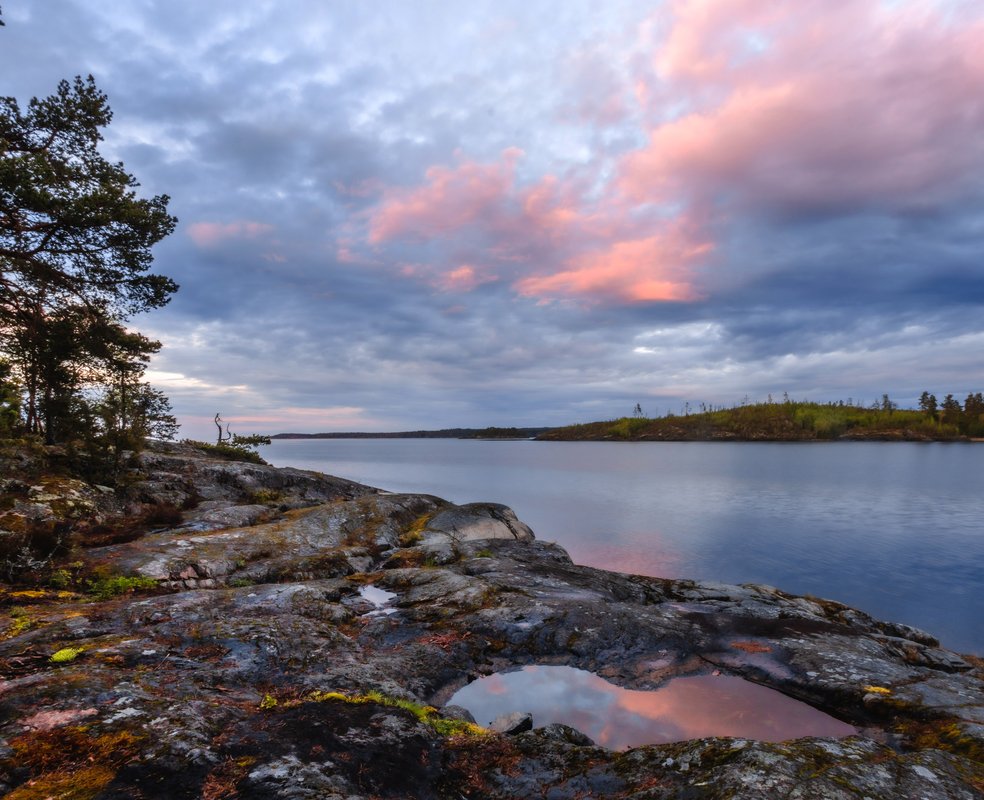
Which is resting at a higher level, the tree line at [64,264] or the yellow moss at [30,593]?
the tree line at [64,264]

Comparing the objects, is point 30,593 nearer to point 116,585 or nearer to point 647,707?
point 116,585

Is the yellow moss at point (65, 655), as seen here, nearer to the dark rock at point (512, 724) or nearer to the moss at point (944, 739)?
the dark rock at point (512, 724)

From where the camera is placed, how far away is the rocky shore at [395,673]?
5.12 meters

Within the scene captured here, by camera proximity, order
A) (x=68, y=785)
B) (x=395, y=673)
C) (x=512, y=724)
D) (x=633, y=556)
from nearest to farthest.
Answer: (x=68, y=785) < (x=512, y=724) < (x=395, y=673) < (x=633, y=556)

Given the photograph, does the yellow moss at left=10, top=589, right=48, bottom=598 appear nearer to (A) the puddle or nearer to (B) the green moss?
(B) the green moss

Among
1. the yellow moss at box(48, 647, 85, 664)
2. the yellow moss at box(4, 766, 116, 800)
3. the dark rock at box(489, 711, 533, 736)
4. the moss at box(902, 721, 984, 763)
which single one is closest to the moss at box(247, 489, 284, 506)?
the yellow moss at box(48, 647, 85, 664)

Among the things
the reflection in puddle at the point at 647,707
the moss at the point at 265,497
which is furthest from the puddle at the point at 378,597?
the moss at the point at 265,497

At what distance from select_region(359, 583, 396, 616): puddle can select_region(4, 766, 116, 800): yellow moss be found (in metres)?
8.13

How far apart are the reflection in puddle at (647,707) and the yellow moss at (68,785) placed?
5.52m

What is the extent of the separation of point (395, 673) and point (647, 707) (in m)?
4.78

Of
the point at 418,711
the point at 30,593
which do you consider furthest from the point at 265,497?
the point at 418,711

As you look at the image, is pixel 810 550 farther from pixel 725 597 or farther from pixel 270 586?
pixel 270 586

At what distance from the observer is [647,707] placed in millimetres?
8977

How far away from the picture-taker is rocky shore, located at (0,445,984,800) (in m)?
5.12
